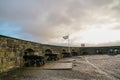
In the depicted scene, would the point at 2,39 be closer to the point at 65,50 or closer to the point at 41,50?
the point at 41,50

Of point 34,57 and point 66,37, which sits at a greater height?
point 66,37

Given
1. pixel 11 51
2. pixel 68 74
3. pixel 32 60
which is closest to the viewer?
pixel 68 74

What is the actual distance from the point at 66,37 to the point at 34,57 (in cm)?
1999

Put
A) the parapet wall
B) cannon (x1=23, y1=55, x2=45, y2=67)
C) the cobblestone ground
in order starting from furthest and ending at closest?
cannon (x1=23, y1=55, x2=45, y2=67) → the parapet wall → the cobblestone ground

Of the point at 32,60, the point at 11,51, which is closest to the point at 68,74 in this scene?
the point at 11,51

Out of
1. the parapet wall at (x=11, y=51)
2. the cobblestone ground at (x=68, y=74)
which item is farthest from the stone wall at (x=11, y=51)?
the cobblestone ground at (x=68, y=74)

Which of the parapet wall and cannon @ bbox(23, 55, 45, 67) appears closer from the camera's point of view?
the parapet wall

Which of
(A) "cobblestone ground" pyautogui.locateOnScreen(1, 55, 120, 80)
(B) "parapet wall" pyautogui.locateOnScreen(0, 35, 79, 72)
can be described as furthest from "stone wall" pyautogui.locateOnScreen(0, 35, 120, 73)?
(A) "cobblestone ground" pyautogui.locateOnScreen(1, 55, 120, 80)

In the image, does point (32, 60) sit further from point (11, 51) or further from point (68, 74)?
point (68, 74)

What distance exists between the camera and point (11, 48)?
1106 cm

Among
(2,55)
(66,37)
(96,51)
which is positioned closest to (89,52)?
(96,51)

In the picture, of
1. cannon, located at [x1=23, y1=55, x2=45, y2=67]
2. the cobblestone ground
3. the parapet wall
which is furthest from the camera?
cannon, located at [x1=23, y1=55, x2=45, y2=67]

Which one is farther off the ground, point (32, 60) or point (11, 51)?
point (11, 51)

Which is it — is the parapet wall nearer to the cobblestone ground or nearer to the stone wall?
the stone wall
